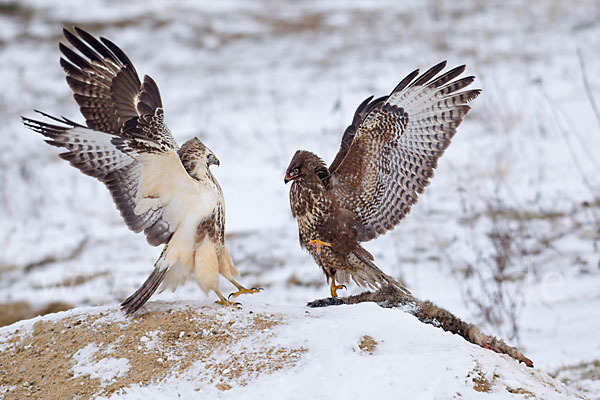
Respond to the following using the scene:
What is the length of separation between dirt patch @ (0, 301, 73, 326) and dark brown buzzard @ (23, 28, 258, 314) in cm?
224

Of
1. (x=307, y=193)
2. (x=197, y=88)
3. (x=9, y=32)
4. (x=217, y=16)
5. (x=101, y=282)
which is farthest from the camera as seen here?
(x=217, y=16)

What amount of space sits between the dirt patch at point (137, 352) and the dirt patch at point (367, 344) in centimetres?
27

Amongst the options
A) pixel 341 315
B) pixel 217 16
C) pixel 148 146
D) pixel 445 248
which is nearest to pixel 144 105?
pixel 148 146

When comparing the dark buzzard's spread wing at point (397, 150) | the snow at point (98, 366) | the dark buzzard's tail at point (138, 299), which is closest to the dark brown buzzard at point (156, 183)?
the dark buzzard's tail at point (138, 299)

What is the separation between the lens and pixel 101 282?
20.3 feet

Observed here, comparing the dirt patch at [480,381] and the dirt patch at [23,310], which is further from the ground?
the dirt patch at [480,381]

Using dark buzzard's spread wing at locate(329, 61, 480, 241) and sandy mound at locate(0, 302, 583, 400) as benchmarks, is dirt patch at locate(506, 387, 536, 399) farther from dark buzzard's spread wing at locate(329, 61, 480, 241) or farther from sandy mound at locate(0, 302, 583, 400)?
dark buzzard's spread wing at locate(329, 61, 480, 241)

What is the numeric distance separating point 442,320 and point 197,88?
9962 millimetres

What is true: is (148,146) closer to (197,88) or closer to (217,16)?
(197,88)

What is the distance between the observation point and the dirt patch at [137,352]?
287cm

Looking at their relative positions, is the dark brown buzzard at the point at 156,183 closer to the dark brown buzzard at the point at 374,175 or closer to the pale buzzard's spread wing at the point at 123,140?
the pale buzzard's spread wing at the point at 123,140

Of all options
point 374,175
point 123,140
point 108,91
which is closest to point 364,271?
point 374,175

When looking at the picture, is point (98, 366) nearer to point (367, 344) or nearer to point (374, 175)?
point (367, 344)

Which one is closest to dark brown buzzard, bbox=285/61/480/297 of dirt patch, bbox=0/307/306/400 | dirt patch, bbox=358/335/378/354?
dirt patch, bbox=0/307/306/400
